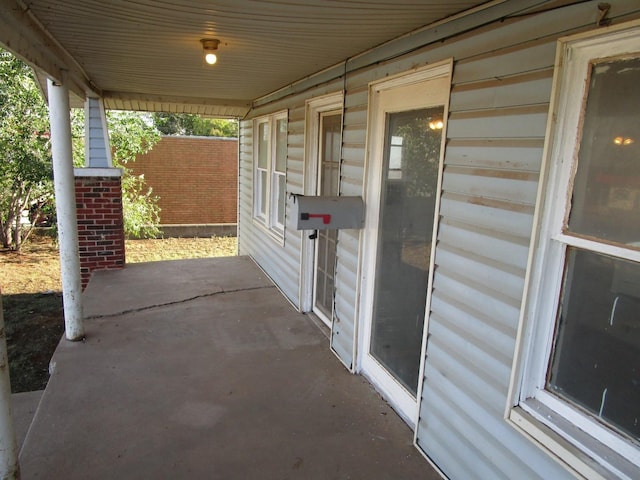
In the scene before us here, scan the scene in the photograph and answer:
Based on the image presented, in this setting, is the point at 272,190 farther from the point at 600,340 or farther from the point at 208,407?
the point at 600,340

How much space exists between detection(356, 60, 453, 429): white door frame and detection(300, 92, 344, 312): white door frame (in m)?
1.09

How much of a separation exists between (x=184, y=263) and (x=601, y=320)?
604 cm

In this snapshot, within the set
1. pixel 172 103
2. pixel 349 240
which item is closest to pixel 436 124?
pixel 349 240

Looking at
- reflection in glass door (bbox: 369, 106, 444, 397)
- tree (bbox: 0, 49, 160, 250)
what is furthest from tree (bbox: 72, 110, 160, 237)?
reflection in glass door (bbox: 369, 106, 444, 397)

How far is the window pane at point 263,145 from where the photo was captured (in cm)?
633

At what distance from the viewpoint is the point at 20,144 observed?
27.9ft

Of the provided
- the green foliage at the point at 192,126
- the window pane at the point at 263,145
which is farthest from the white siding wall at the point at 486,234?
the green foliage at the point at 192,126

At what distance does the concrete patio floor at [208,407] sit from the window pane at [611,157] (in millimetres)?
1664

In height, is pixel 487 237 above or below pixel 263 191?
above

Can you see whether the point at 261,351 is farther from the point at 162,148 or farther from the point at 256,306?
the point at 162,148

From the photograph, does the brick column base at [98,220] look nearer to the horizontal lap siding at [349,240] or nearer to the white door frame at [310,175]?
the white door frame at [310,175]

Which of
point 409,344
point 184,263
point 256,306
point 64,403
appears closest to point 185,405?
point 64,403

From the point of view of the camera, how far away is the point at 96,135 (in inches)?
233

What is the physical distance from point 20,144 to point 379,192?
27.0ft
